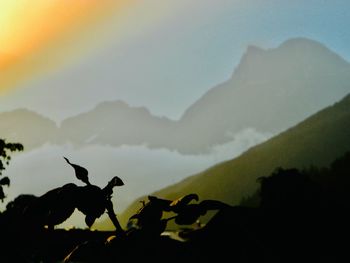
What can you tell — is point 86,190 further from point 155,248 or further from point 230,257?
point 230,257

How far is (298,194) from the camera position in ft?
5.71

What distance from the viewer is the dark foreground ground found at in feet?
5.15

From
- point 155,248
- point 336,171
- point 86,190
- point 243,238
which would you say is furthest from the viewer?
point 336,171

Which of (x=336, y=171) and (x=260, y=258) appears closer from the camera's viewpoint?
(x=260, y=258)

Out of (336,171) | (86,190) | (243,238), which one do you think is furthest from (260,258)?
(336,171)

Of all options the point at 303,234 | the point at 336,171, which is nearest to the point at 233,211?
the point at 303,234

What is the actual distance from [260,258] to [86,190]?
77 centimetres

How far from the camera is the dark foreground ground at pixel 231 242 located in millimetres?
1570

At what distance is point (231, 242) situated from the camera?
1.67m

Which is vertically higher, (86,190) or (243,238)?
(86,190)

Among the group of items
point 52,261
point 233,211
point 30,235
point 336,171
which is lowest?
point 336,171

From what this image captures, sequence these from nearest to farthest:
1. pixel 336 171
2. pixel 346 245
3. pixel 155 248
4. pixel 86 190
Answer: pixel 346 245
pixel 155 248
pixel 86 190
pixel 336 171

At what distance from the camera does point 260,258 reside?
1.61 metres

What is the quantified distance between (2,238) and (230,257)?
0.92m
